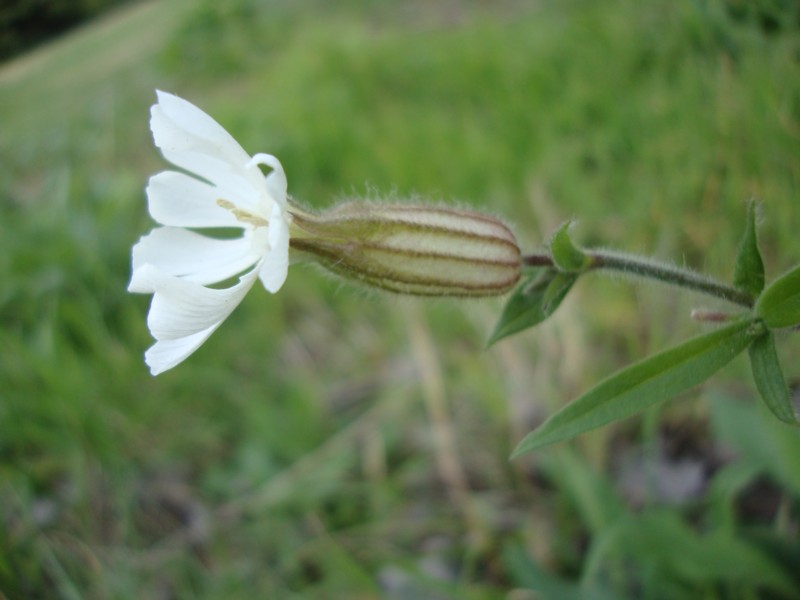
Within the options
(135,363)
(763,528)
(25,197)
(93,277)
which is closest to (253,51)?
(25,197)

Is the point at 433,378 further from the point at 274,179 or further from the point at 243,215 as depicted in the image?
the point at 274,179

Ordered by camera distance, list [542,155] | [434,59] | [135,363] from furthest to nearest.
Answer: [434,59] < [542,155] < [135,363]

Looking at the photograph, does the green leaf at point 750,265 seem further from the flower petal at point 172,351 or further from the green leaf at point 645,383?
the flower petal at point 172,351

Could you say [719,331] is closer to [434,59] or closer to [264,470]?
[264,470]

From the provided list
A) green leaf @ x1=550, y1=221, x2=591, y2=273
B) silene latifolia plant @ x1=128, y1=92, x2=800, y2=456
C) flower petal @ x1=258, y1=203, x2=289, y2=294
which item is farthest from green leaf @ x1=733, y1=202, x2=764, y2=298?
flower petal @ x1=258, y1=203, x2=289, y2=294

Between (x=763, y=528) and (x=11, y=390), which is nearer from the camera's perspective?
(x=763, y=528)

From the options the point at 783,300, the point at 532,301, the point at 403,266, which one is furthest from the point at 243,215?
the point at 783,300

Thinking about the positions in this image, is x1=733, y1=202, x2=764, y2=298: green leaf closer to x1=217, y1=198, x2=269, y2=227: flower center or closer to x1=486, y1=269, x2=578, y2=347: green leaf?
x1=486, y1=269, x2=578, y2=347: green leaf
